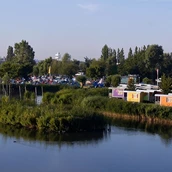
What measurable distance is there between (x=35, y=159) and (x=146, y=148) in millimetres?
4348

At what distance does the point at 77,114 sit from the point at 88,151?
3.12m

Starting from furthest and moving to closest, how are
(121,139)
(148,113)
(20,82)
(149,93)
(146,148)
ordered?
(20,82), (149,93), (148,113), (121,139), (146,148)

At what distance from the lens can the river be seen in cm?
1453

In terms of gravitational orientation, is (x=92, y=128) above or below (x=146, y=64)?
below

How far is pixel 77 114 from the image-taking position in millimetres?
19531

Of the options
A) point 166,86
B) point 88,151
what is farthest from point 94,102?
point 88,151

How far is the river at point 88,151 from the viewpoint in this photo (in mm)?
14531

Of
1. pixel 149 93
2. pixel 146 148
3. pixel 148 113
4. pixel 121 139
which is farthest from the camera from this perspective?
pixel 149 93

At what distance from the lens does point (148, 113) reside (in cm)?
2295

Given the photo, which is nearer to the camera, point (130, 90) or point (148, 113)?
point (148, 113)

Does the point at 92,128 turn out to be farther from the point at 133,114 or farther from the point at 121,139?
the point at 133,114

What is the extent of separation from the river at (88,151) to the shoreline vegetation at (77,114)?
1.48 feet

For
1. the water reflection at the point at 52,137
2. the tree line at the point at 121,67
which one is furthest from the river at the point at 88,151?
the tree line at the point at 121,67

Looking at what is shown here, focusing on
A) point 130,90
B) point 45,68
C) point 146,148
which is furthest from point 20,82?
point 146,148
